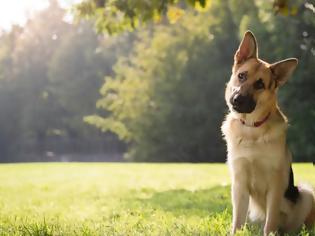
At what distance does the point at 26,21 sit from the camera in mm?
56312

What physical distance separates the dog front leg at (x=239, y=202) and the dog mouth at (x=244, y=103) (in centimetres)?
71

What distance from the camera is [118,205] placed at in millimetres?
8844

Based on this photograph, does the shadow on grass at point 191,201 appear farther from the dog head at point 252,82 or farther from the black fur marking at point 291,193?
the dog head at point 252,82

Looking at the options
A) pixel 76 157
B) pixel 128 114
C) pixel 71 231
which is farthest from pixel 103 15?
pixel 76 157

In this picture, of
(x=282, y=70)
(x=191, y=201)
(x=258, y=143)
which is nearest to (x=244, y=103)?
(x=258, y=143)

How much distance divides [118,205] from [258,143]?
419 centimetres

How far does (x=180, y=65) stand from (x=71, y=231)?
32093 millimetres

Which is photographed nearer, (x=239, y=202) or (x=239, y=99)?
(x=239, y=99)

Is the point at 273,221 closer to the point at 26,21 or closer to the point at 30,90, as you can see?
the point at 30,90

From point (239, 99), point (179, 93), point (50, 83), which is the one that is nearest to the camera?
point (239, 99)

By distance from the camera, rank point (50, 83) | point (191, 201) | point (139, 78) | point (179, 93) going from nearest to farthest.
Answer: point (191, 201) < point (179, 93) < point (139, 78) < point (50, 83)

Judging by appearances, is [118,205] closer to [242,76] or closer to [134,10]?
[134,10]

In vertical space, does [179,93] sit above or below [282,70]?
above

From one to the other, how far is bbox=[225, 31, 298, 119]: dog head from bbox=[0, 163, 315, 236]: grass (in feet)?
3.85
